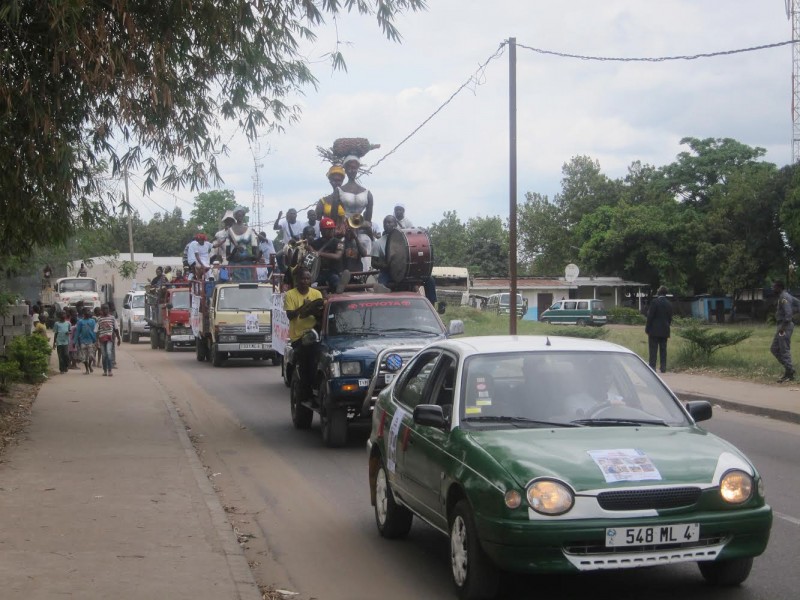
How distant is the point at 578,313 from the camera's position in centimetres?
5662

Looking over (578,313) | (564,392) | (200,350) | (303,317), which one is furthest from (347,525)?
(578,313)

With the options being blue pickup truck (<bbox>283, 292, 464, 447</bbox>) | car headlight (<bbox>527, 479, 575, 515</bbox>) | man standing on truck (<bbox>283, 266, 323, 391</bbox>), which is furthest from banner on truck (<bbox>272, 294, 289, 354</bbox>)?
car headlight (<bbox>527, 479, 575, 515</bbox>)

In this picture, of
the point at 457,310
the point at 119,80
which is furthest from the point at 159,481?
the point at 457,310

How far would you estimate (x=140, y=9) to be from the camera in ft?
36.9

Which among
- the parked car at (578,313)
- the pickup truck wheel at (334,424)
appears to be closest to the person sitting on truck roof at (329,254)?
the pickup truck wheel at (334,424)

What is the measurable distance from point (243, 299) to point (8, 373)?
10600 mm

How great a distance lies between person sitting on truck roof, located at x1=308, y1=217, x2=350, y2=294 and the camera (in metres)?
16.3

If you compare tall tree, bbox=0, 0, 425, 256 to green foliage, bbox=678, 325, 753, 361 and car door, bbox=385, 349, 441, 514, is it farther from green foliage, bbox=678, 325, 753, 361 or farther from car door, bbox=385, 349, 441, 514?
green foliage, bbox=678, 325, 753, 361

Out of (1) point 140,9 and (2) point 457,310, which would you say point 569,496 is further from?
(2) point 457,310

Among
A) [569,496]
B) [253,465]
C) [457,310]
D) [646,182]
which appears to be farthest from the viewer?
[646,182]

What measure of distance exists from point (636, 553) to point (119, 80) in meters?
7.74

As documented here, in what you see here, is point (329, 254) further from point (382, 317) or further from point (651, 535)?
point (651, 535)

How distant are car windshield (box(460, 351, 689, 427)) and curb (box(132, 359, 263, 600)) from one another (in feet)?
5.65

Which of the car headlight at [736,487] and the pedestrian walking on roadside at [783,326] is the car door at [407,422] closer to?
the car headlight at [736,487]
